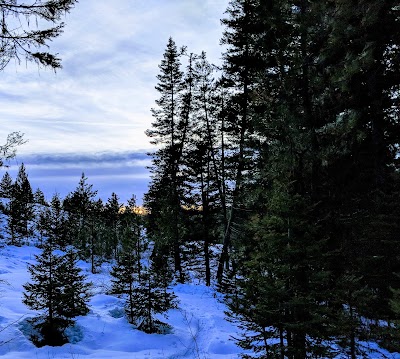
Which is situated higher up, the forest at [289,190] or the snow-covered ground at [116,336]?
the forest at [289,190]

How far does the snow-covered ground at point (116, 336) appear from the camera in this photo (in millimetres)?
8398

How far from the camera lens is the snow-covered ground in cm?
840

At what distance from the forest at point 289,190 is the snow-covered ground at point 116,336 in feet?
2.15

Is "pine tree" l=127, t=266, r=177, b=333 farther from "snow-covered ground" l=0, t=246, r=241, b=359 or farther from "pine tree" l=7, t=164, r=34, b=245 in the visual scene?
"pine tree" l=7, t=164, r=34, b=245

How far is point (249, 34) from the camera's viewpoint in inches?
665

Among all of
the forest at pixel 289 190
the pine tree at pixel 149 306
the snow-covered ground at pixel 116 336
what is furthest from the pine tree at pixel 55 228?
the pine tree at pixel 149 306

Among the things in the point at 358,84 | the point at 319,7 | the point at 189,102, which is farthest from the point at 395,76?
the point at 189,102

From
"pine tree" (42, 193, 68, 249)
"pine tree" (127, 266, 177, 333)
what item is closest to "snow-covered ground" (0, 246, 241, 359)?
"pine tree" (127, 266, 177, 333)

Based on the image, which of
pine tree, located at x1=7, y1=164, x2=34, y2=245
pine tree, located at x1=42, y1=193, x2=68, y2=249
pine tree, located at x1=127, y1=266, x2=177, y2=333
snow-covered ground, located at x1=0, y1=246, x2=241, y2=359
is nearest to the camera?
pine tree, located at x1=7, y1=164, x2=34, y2=245

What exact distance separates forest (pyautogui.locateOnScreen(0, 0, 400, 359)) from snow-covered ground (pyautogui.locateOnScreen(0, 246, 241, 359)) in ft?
2.15

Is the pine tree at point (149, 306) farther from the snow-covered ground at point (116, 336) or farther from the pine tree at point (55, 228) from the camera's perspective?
the pine tree at point (55, 228)

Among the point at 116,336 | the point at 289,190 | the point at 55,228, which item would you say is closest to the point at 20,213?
the point at 55,228

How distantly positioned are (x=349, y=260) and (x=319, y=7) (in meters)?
9.18

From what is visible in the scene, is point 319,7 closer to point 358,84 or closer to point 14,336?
point 358,84
